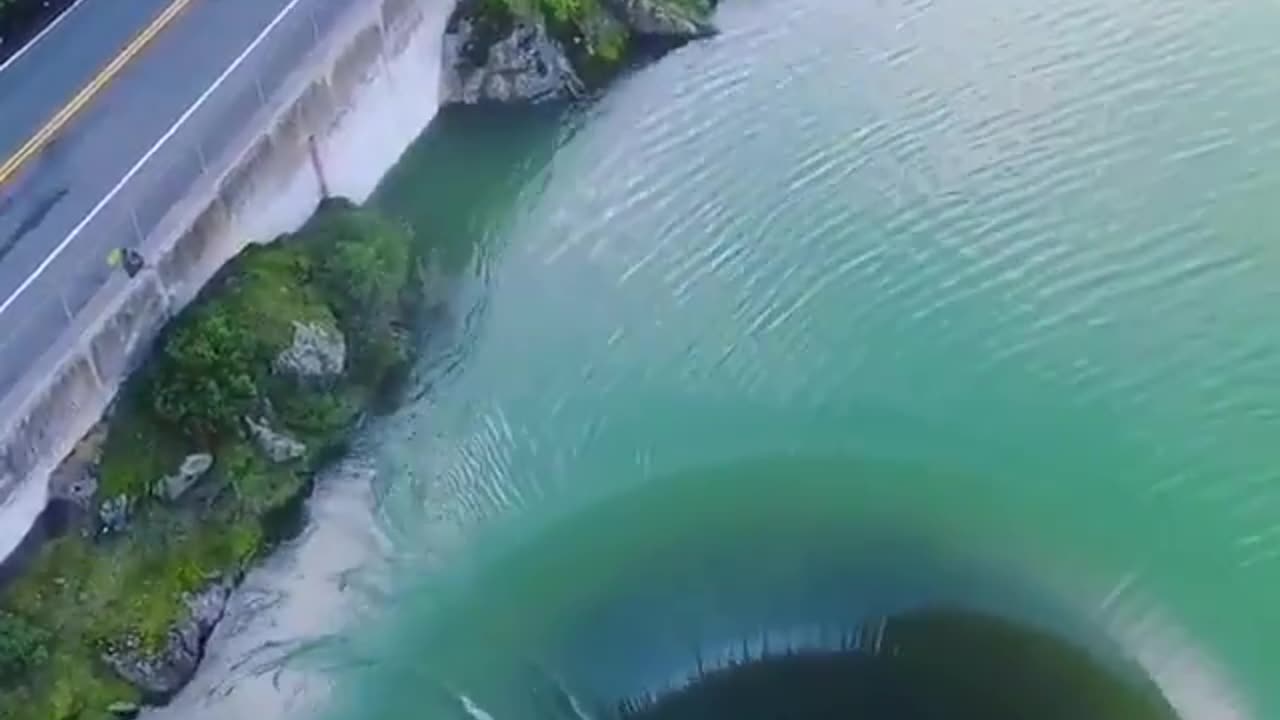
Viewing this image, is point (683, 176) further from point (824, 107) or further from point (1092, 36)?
point (1092, 36)

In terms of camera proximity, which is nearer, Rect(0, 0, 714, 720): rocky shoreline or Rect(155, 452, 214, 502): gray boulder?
Rect(0, 0, 714, 720): rocky shoreline

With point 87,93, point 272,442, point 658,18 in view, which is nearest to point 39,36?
point 87,93

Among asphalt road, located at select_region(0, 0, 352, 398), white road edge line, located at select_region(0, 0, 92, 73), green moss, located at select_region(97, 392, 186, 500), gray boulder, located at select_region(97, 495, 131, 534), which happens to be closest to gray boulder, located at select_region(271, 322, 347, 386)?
green moss, located at select_region(97, 392, 186, 500)

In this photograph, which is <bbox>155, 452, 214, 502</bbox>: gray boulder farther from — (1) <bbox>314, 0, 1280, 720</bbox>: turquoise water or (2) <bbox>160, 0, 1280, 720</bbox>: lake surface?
(1) <bbox>314, 0, 1280, 720</bbox>: turquoise water

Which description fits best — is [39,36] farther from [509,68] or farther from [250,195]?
[509,68]

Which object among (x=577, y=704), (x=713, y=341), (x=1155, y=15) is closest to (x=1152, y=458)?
(x=713, y=341)

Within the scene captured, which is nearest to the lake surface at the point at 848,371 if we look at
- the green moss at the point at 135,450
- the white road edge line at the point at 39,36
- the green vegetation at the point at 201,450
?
the green vegetation at the point at 201,450

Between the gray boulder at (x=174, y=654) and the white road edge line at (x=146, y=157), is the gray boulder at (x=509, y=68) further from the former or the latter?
the gray boulder at (x=174, y=654)
